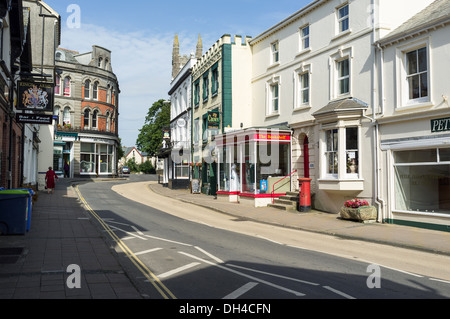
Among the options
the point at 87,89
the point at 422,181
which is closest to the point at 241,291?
the point at 422,181

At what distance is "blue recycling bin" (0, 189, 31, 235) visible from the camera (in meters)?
10.6

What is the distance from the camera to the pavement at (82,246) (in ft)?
20.6

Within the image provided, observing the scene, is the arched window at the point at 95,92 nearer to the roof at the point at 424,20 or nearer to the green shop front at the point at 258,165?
the green shop front at the point at 258,165

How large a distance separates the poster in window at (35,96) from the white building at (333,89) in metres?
11.5

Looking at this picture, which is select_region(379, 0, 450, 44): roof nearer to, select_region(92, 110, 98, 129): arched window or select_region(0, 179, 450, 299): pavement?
select_region(0, 179, 450, 299): pavement

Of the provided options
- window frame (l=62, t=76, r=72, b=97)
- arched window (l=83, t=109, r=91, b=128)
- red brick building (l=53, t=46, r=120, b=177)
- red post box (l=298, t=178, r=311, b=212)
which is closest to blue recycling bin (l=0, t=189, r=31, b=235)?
red post box (l=298, t=178, r=311, b=212)

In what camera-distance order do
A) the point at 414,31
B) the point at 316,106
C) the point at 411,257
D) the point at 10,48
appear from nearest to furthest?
1. the point at 411,257
2. the point at 414,31
3. the point at 10,48
4. the point at 316,106

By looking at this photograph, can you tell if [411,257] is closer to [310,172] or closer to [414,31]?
[414,31]

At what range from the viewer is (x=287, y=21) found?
2169cm

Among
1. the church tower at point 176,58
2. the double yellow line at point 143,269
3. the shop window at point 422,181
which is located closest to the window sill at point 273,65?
the shop window at point 422,181

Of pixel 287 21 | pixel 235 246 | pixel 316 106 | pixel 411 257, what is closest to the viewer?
pixel 411 257

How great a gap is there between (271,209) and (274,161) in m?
3.24

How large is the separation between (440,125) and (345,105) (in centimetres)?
412
